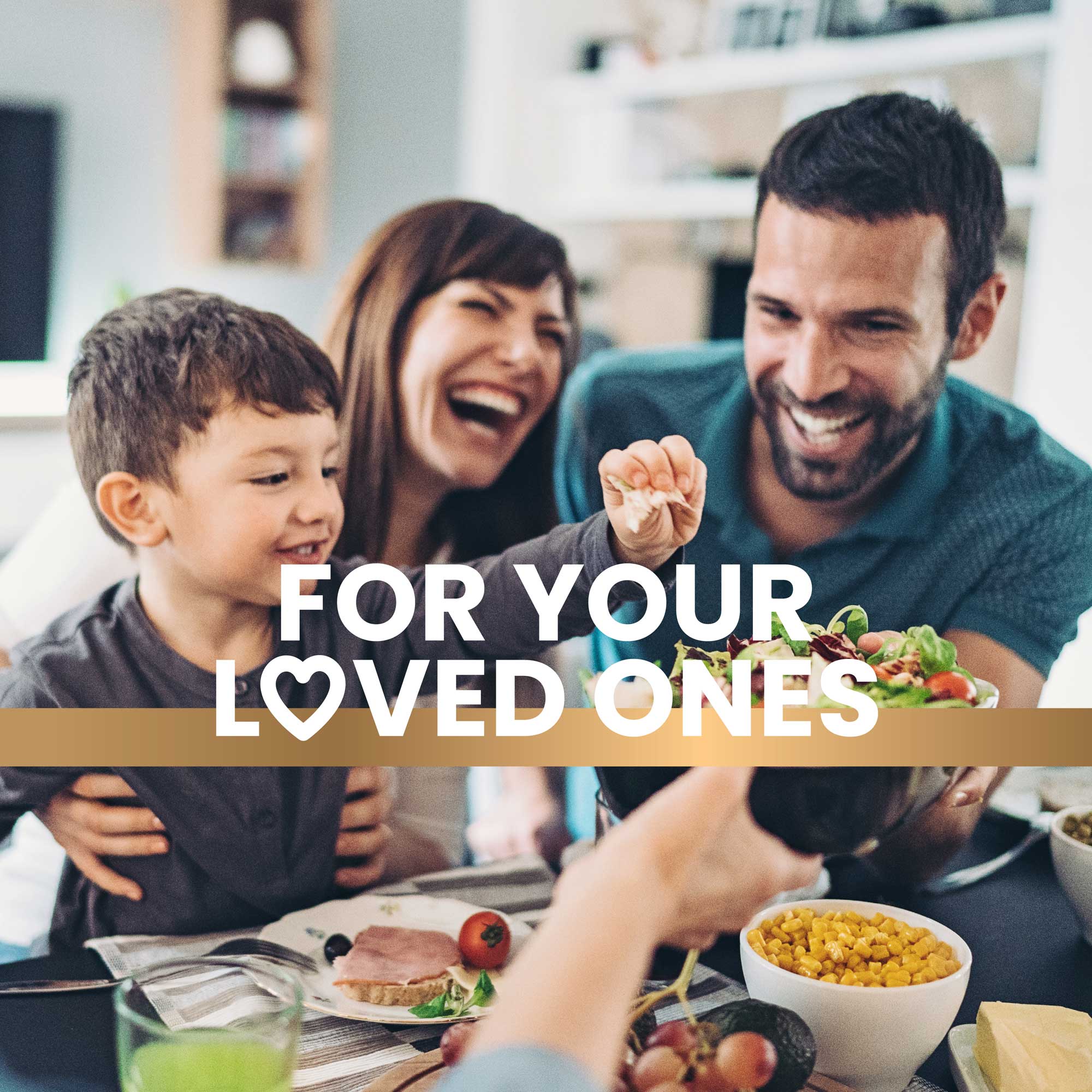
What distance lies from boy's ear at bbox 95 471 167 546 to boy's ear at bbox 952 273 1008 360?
0.70 metres

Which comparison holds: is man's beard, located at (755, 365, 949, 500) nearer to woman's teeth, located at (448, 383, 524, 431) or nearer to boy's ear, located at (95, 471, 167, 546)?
woman's teeth, located at (448, 383, 524, 431)

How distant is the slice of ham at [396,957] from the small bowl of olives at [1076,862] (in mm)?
486

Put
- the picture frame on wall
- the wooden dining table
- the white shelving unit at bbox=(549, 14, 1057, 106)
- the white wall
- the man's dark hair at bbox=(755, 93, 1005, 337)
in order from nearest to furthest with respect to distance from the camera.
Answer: the wooden dining table
the man's dark hair at bbox=(755, 93, 1005, 337)
the white shelving unit at bbox=(549, 14, 1057, 106)
the picture frame on wall
the white wall

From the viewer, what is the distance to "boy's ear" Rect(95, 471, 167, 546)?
0.90 m

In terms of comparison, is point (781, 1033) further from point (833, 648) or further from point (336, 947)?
point (336, 947)

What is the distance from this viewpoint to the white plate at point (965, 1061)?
2.49 feet

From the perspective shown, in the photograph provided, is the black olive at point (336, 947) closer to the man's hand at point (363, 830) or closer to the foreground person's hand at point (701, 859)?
the man's hand at point (363, 830)

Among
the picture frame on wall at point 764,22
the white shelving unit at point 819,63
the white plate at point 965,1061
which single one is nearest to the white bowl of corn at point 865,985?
the white plate at point 965,1061

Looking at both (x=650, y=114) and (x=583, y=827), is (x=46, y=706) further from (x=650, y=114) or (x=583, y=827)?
(x=650, y=114)

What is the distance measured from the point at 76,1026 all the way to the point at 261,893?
0.21 m

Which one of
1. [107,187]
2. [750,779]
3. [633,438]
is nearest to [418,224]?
[633,438]

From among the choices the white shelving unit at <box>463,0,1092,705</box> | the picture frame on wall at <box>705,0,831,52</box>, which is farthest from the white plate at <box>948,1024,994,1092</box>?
the picture frame on wall at <box>705,0,831,52</box>

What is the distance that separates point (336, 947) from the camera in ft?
2.92

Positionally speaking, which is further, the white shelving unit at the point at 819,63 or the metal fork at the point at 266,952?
the white shelving unit at the point at 819,63
